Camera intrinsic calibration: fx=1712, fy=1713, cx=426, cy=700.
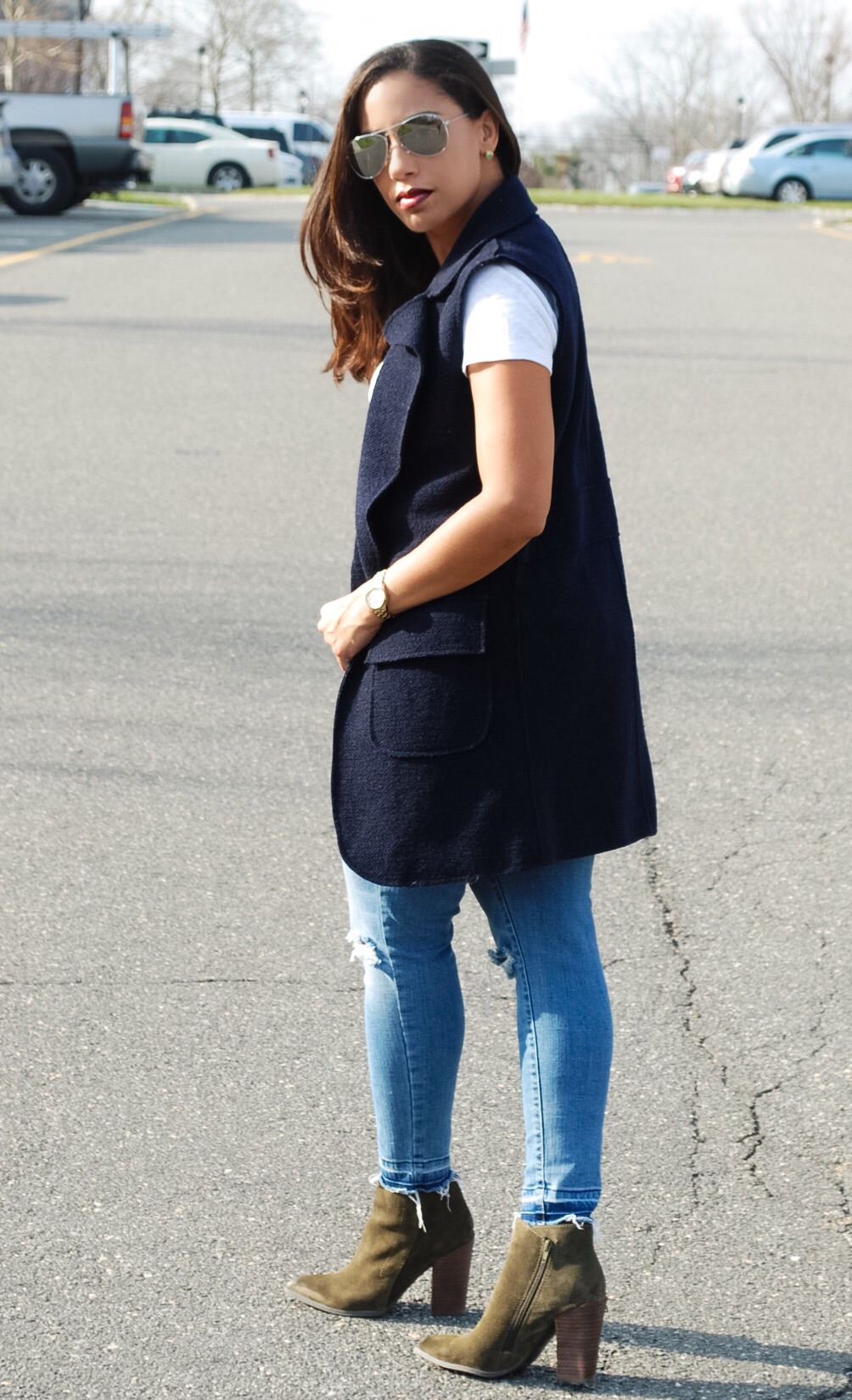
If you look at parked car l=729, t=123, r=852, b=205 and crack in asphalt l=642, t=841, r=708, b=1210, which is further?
parked car l=729, t=123, r=852, b=205

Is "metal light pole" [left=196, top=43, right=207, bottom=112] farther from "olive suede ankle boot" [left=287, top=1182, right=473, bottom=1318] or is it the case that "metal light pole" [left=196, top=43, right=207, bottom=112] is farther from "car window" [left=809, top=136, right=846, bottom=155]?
"olive suede ankle boot" [left=287, top=1182, right=473, bottom=1318]

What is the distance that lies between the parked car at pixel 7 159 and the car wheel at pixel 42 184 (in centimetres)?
67

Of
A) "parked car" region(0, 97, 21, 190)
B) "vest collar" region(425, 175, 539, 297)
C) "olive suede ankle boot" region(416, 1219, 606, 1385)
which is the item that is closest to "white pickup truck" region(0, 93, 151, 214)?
"parked car" region(0, 97, 21, 190)

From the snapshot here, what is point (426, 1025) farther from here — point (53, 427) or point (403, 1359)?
point (53, 427)

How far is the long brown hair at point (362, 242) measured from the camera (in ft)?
7.33

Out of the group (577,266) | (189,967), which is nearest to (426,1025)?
(189,967)

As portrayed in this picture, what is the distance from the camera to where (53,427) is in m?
9.20

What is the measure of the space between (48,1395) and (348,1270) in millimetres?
448

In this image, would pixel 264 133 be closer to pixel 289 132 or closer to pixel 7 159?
pixel 289 132

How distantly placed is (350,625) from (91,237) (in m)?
19.1

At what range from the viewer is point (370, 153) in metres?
2.20

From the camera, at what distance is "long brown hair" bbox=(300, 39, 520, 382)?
7.33 feet

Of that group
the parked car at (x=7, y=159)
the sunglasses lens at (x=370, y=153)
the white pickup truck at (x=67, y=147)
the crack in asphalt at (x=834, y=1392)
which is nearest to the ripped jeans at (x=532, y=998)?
the crack in asphalt at (x=834, y=1392)

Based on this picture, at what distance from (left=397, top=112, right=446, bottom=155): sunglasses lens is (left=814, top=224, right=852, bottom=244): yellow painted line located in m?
22.9
